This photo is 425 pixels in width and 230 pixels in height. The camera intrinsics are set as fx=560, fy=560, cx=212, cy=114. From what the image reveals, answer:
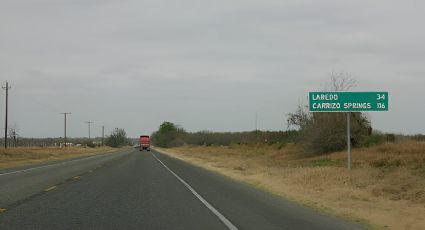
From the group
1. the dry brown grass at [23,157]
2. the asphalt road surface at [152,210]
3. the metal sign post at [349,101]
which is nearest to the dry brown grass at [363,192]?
the asphalt road surface at [152,210]

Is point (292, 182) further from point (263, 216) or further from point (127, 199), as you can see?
point (263, 216)

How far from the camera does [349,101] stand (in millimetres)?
26141

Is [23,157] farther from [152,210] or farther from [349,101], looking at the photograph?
[152,210]

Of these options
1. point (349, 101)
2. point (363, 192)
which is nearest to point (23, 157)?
point (349, 101)

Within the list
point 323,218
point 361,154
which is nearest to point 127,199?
point 323,218

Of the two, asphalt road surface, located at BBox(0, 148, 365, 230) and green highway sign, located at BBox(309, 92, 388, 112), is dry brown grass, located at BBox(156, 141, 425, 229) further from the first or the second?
green highway sign, located at BBox(309, 92, 388, 112)

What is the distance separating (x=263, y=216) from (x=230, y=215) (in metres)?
0.78

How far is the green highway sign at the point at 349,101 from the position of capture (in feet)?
85.1

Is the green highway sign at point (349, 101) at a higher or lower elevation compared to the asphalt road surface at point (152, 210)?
higher

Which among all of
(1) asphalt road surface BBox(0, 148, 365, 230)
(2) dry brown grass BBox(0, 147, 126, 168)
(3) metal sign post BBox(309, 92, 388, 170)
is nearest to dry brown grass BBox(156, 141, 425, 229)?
(1) asphalt road surface BBox(0, 148, 365, 230)

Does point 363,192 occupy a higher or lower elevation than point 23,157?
lower

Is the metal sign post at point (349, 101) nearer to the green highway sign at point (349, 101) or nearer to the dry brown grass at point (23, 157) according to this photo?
the green highway sign at point (349, 101)

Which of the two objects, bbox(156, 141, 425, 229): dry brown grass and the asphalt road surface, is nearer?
the asphalt road surface

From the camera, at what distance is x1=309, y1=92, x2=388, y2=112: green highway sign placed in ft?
85.1
